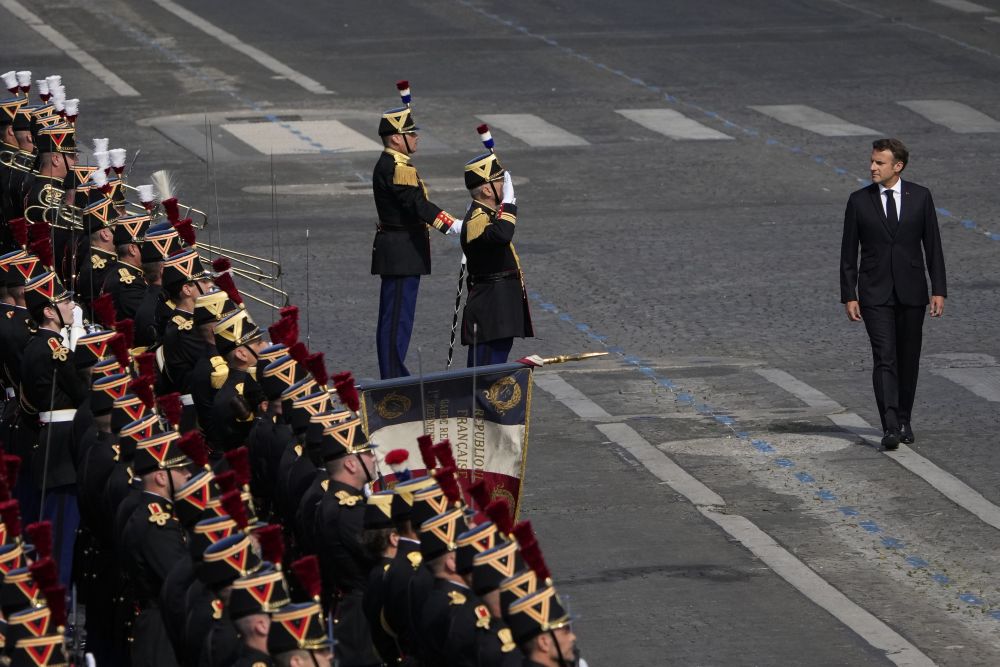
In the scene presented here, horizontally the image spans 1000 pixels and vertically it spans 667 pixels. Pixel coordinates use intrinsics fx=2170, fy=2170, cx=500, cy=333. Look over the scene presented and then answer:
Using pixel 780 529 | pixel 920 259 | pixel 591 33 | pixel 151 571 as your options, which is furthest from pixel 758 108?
pixel 151 571

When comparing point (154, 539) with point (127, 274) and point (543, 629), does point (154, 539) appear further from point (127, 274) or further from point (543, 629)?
point (127, 274)

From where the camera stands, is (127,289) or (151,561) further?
(127,289)

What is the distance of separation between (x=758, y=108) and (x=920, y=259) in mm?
13079

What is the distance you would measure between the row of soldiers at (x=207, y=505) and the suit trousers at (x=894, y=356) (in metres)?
2.61

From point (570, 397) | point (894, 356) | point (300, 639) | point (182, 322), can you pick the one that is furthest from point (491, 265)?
point (300, 639)

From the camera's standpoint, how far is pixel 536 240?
19.6 m

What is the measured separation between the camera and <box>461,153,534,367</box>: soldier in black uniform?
45.3 feet

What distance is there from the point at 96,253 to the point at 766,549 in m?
4.97

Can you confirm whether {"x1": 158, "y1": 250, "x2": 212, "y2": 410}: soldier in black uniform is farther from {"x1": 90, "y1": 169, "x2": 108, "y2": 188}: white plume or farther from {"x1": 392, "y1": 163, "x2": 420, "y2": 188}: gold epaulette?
{"x1": 392, "y1": 163, "x2": 420, "y2": 188}: gold epaulette

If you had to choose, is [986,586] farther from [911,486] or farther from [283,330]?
[283,330]

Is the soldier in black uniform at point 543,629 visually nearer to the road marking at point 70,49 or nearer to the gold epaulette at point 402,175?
the gold epaulette at point 402,175

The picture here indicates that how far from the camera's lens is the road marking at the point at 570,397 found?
46.9 ft

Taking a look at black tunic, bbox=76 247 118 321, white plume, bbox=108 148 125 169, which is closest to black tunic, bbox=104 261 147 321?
black tunic, bbox=76 247 118 321

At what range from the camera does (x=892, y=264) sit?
1370 cm
